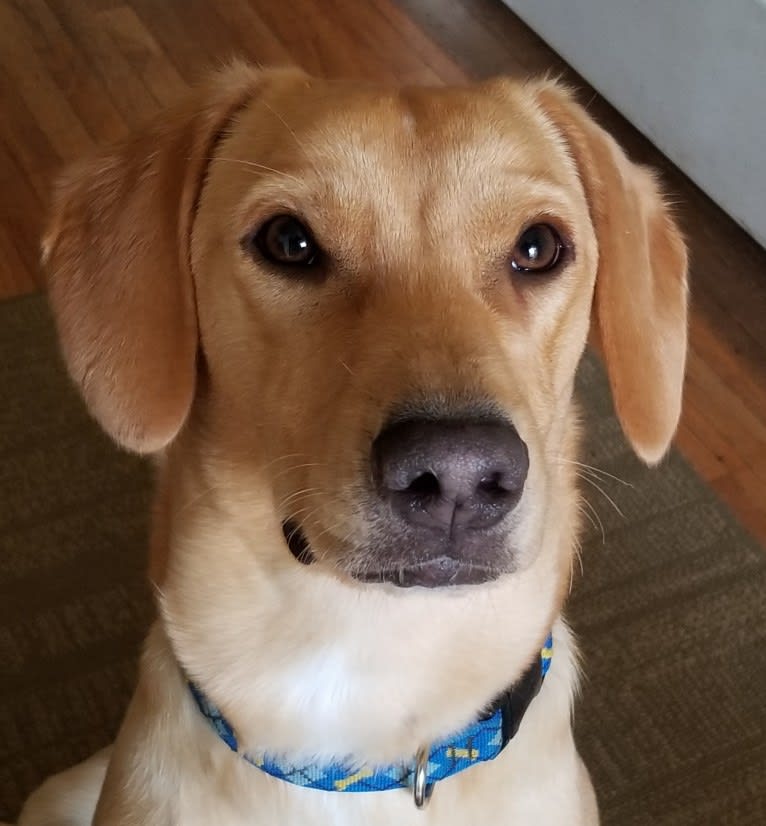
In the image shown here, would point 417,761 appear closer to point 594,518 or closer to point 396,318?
point 396,318

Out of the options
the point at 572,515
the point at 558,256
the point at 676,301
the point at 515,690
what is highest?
the point at 558,256

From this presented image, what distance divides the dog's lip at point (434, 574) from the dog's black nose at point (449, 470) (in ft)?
0.19

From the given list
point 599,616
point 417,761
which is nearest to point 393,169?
point 417,761

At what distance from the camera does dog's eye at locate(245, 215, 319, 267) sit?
1.29 m

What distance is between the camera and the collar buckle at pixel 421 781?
1.33 m

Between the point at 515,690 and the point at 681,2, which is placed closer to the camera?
the point at 515,690

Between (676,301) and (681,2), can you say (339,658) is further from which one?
(681,2)

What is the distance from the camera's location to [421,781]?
133cm

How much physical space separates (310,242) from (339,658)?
51cm

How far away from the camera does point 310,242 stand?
130 centimetres

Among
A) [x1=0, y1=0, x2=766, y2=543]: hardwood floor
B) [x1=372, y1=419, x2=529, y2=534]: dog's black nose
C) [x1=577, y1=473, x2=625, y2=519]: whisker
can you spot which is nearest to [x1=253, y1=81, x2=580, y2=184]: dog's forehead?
[x1=372, y1=419, x2=529, y2=534]: dog's black nose

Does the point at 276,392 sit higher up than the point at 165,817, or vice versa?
the point at 276,392

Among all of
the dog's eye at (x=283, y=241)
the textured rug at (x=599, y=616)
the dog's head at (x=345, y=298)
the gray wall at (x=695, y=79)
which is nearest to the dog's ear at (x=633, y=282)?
the dog's head at (x=345, y=298)

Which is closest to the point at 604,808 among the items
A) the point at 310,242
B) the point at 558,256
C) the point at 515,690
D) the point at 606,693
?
the point at 606,693
